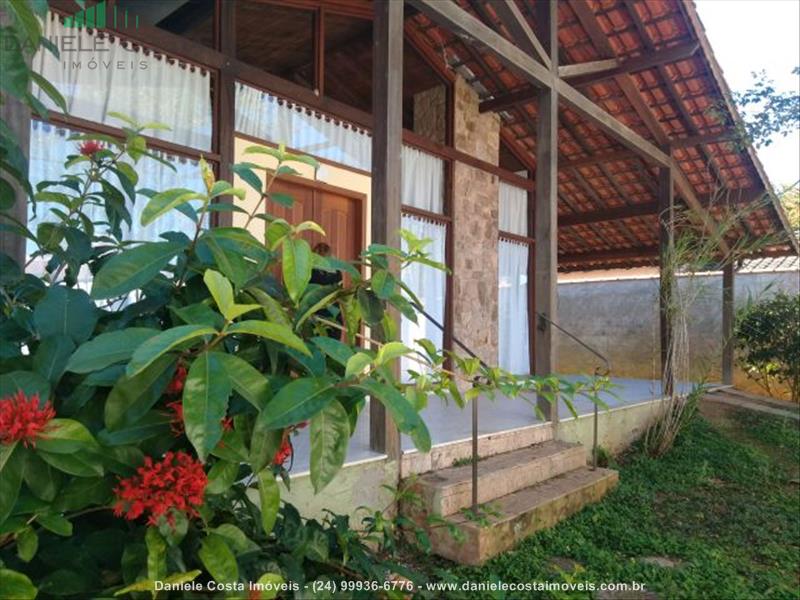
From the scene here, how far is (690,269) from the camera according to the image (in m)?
5.21

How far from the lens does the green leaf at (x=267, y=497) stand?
0.91 meters

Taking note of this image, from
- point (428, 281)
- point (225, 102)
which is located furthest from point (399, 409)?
point (428, 281)

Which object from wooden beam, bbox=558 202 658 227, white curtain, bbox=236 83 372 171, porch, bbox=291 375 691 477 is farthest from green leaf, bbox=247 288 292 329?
wooden beam, bbox=558 202 658 227

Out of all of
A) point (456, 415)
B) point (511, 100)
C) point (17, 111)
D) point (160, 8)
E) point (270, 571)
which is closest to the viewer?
point (270, 571)

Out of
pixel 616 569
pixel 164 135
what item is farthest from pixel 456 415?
pixel 164 135

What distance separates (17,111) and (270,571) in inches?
63.6

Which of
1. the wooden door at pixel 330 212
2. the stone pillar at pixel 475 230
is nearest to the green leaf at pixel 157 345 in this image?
the wooden door at pixel 330 212

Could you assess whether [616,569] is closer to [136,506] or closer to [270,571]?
[270,571]

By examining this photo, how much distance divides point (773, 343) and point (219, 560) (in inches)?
392

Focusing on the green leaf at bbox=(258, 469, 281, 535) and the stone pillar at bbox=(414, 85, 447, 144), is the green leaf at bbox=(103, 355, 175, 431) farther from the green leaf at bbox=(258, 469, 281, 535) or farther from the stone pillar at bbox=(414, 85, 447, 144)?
the stone pillar at bbox=(414, 85, 447, 144)

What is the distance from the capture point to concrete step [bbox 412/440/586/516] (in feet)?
10.1

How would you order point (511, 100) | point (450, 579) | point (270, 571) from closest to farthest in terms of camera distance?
point (270, 571) < point (450, 579) < point (511, 100)

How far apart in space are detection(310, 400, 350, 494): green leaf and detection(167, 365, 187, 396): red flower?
19 cm

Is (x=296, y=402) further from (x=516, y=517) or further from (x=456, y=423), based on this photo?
(x=456, y=423)
